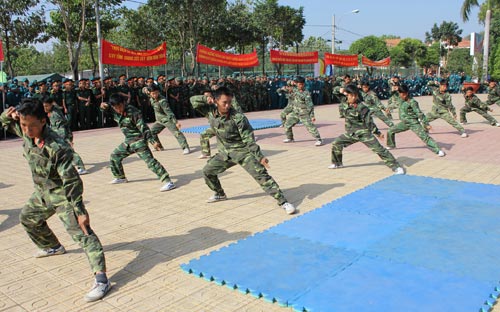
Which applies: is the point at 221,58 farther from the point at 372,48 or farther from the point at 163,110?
the point at 372,48

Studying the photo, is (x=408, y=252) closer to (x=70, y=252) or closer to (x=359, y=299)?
(x=359, y=299)

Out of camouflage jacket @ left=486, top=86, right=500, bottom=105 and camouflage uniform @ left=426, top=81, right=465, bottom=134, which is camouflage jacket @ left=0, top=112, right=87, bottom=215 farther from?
camouflage jacket @ left=486, top=86, right=500, bottom=105

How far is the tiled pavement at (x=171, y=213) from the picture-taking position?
12.8 ft

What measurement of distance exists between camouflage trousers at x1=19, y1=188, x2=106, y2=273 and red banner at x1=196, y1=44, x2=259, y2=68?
1399cm

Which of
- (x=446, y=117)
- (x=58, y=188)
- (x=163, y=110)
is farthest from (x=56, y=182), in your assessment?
(x=446, y=117)

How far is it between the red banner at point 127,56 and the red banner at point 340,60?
463 inches

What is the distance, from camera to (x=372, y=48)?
6372 cm

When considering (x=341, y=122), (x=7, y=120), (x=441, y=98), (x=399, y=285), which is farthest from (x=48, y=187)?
(x=341, y=122)

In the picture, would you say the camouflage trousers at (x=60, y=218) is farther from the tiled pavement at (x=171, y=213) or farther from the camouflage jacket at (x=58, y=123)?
the camouflage jacket at (x=58, y=123)

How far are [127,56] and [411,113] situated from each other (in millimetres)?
9937

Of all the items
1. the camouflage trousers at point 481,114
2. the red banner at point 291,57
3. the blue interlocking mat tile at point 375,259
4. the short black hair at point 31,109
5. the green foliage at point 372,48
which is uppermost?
Result: the green foliage at point 372,48

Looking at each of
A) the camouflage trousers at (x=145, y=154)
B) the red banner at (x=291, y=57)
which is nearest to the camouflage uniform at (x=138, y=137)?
the camouflage trousers at (x=145, y=154)

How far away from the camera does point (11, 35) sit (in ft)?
83.5

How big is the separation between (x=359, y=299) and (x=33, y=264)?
125 inches
